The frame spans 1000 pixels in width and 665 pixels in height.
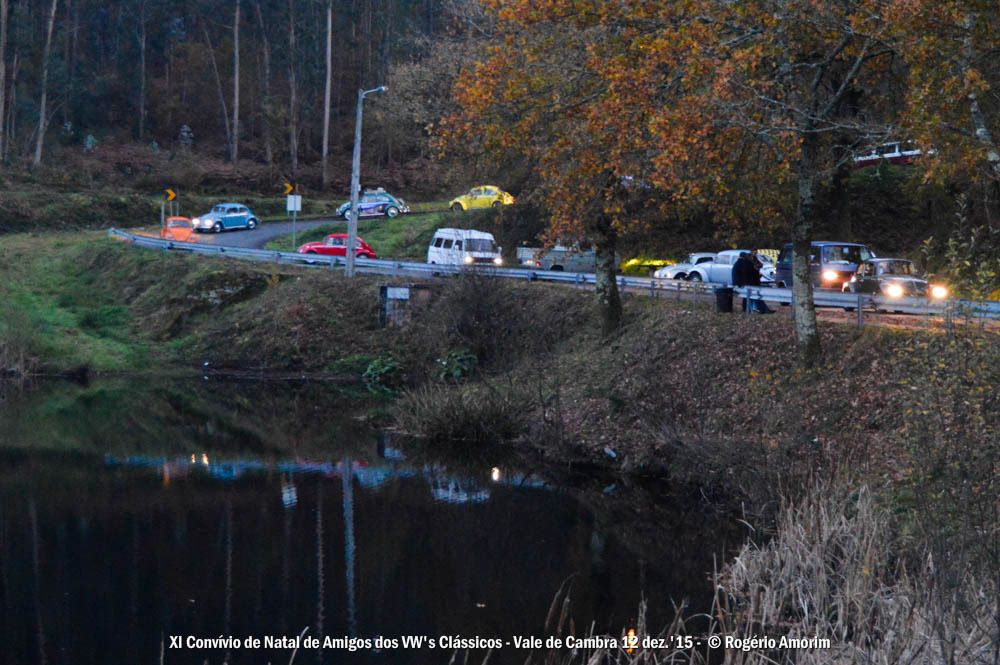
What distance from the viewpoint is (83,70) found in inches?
2852

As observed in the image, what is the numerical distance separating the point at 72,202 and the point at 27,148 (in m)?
12.8

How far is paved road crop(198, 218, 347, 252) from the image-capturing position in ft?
159

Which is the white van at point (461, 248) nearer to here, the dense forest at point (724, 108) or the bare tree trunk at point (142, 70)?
the dense forest at point (724, 108)

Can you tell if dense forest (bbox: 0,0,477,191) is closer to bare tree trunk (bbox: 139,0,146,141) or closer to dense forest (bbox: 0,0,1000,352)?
bare tree trunk (bbox: 139,0,146,141)

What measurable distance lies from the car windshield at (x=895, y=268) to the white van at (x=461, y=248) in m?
13.9

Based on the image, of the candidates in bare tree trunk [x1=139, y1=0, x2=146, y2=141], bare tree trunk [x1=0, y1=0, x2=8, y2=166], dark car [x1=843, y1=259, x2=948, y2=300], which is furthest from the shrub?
bare tree trunk [x1=139, y1=0, x2=146, y2=141]

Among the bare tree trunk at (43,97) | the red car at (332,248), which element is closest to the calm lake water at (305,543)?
the red car at (332,248)

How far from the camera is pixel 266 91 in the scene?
6981 cm

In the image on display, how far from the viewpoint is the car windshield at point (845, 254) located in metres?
29.0

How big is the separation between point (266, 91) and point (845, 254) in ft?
162

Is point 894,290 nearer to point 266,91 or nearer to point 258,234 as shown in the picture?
point 258,234

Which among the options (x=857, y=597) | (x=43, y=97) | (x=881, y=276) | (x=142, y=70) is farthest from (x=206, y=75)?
(x=857, y=597)

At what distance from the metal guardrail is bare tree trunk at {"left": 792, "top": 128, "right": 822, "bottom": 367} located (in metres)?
1.73

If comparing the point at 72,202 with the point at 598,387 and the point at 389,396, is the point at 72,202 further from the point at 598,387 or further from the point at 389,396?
the point at 598,387
